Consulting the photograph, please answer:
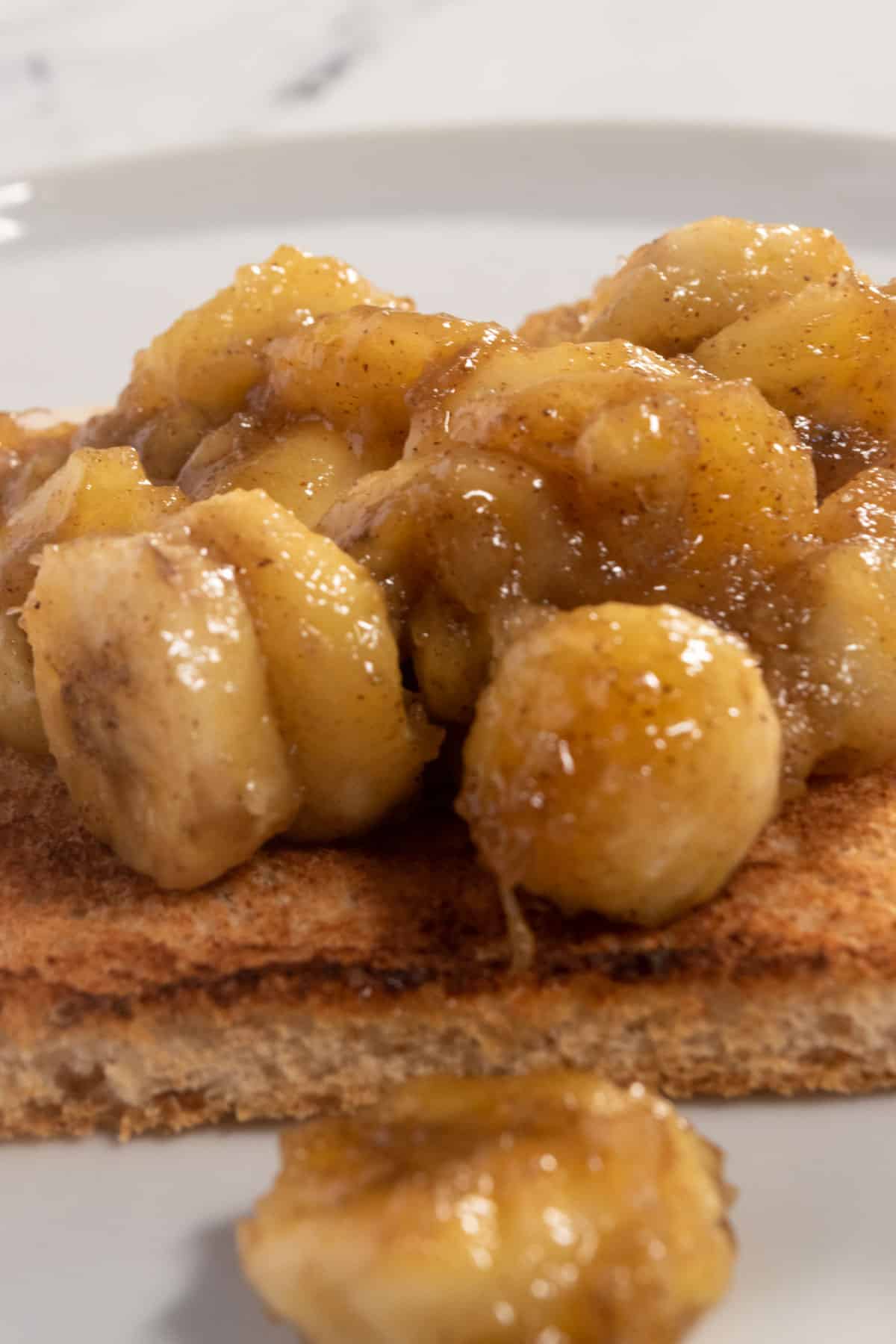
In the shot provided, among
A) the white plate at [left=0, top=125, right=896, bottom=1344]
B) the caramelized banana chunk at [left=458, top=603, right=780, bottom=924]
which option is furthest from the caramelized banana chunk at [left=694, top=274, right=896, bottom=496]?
the white plate at [left=0, top=125, right=896, bottom=1344]

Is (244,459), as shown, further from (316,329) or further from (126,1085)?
(126,1085)


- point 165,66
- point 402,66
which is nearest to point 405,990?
point 402,66

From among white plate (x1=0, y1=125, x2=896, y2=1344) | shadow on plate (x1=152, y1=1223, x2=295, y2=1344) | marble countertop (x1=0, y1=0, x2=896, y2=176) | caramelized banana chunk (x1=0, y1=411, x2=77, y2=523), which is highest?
marble countertop (x1=0, y1=0, x2=896, y2=176)

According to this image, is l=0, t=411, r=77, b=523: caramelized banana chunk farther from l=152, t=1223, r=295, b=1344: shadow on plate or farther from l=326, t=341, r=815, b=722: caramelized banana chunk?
l=152, t=1223, r=295, b=1344: shadow on plate

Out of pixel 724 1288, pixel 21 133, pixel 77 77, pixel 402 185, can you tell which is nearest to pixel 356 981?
pixel 724 1288

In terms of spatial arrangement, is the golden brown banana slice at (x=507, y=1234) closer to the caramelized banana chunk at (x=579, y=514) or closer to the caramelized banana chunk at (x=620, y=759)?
the caramelized banana chunk at (x=620, y=759)

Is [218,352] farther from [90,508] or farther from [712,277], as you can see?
[712,277]

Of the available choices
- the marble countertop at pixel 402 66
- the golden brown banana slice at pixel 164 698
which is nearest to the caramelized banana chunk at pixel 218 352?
the golden brown banana slice at pixel 164 698
